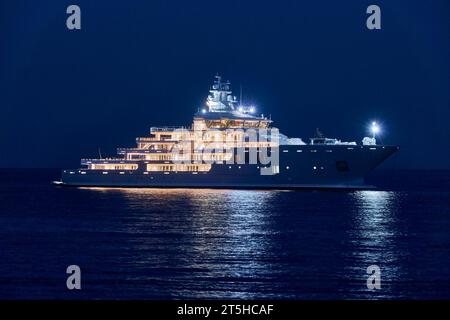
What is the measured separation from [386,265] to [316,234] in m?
11.4

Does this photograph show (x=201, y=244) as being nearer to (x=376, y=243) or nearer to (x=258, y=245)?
(x=258, y=245)

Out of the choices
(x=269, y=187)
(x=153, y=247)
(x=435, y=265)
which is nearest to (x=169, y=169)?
(x=269, y=187)

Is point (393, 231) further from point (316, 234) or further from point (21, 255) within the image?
point (21, 255)

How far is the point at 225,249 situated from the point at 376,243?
777 cm

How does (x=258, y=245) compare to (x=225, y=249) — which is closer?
(x=225, y=249)

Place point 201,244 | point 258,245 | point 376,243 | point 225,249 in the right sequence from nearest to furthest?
point 225,249, point 258,245, point 201,244, point 376,243

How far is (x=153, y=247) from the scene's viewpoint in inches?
1566

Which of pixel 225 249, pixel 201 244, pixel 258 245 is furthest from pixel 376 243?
pixel 201 244

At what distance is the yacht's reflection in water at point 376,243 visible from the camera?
32.7m

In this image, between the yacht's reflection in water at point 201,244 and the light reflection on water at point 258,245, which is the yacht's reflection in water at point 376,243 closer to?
the light reflection on water at point 258,245

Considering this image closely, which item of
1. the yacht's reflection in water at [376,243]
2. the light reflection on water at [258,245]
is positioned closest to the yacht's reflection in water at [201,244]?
the light reflection on water at [258,245]

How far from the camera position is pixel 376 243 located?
137ft

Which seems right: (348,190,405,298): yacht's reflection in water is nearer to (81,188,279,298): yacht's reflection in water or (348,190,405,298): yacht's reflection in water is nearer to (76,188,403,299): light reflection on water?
(76,188,403,299): light reflection on water

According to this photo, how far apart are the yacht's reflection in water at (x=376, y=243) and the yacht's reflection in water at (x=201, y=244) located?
3654mm
